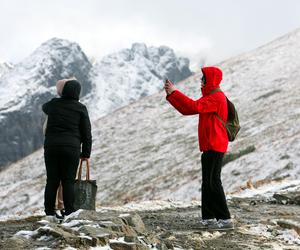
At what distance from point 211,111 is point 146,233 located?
91.3 inches

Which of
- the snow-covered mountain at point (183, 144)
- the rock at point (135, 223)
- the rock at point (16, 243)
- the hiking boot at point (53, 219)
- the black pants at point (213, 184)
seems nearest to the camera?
the rock at point (16, 243)

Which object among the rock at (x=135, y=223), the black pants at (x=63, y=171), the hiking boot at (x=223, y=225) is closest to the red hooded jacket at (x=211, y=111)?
the hiking boot at (x=223, y=225)

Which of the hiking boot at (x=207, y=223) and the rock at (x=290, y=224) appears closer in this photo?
the hiking boot at (x=207, y=223)

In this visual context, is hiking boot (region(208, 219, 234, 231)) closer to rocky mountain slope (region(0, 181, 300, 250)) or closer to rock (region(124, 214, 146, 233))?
rocky mountain slope (region(0, 181, 300, 250))

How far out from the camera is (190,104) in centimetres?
763

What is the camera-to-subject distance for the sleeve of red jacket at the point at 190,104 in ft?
25.0

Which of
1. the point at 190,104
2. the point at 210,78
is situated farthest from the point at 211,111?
the point at 210,78

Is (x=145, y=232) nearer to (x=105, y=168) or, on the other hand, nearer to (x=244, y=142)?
(x=244, y=142)

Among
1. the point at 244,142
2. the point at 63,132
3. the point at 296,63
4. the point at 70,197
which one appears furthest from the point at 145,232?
the point at 296,63

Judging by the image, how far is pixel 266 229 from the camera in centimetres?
816

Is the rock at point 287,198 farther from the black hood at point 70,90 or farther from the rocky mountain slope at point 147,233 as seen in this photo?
the black hood at point 70,90

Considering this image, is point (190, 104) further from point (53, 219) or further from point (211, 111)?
point (53, 219)

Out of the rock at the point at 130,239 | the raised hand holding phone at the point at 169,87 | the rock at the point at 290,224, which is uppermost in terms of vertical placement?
the raised hand holding phone at the point at 169,87

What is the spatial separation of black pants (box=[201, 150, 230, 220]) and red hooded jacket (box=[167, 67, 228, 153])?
138 millimetres
